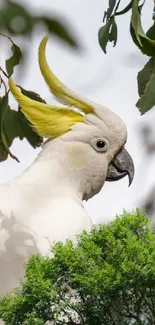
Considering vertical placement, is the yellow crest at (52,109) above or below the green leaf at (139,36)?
above

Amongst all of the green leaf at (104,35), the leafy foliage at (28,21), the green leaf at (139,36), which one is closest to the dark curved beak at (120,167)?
the green leaf at (104,35)

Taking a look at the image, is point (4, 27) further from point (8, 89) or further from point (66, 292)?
point (8, 89)

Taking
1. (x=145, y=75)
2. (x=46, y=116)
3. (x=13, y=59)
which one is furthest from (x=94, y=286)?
(x=46, y=116)

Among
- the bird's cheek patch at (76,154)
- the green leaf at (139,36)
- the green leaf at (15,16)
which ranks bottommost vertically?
the green leaf at (15,16)

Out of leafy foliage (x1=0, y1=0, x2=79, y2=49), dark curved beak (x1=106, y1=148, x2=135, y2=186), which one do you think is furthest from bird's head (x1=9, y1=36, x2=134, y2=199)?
leafy foliage (x1=0, y1=0, x2=79, y2=49)

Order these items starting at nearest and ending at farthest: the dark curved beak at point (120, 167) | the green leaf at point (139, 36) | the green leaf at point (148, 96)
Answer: the green leaf at point (139, 36), the green leaf at point (148, 96), the dark curved beak at point (120, 167)

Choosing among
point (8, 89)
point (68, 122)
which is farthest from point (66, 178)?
point (8, 89)

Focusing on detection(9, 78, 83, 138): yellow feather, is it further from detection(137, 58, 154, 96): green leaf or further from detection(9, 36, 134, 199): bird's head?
detection(137, 58, 154, 96): green leaf

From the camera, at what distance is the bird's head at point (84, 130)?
2.22m

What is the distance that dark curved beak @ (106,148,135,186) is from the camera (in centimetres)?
246

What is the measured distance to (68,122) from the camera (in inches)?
90.9

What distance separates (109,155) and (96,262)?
1.17 m

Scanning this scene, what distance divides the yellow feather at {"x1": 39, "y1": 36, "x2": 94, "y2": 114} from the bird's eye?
0.10 m

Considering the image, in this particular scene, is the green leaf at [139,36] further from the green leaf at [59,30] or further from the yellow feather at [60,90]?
the yellow feather at [60,90]
